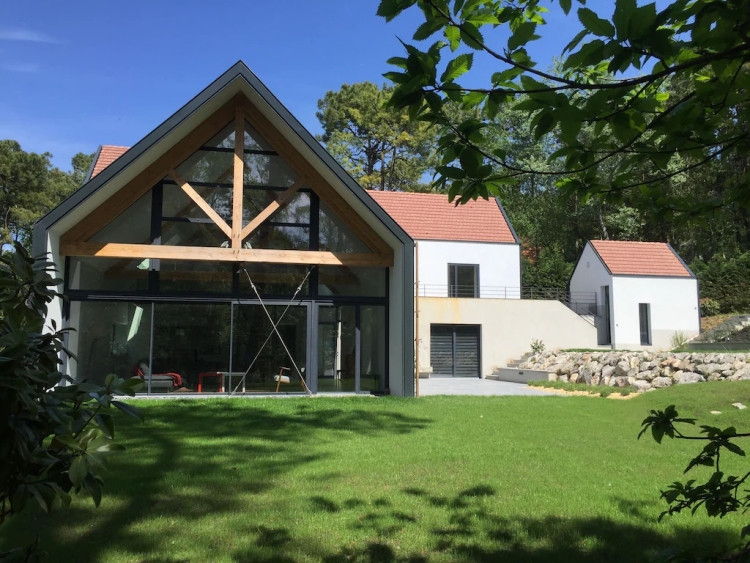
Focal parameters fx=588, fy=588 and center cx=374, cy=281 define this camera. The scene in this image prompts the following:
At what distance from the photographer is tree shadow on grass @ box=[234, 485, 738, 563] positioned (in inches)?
158

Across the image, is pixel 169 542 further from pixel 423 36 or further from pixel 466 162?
pixel 423 36

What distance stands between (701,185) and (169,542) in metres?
39.3

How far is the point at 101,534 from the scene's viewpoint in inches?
174

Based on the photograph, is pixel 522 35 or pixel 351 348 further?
pixel 351 348

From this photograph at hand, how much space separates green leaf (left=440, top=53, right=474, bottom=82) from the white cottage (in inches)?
1073

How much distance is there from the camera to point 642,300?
90.8 ft

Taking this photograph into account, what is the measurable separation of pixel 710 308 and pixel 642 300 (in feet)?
20.0

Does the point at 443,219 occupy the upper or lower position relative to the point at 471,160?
upper

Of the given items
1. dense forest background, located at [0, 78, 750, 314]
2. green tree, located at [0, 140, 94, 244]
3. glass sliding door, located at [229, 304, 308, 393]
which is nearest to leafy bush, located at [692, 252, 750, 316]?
dense forest background, located at [0, 78, 750, 314]

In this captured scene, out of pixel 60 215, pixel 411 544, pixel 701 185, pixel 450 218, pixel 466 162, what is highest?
pixel 701 185

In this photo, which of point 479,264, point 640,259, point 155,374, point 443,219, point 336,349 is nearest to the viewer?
point 155,374

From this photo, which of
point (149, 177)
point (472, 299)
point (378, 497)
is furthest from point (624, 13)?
point (472, 299)

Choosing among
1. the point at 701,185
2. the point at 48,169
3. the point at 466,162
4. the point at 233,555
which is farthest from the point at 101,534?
the point at 48,169

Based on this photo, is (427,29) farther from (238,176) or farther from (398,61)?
(238,176)
